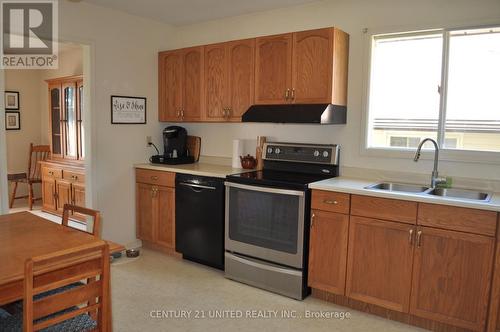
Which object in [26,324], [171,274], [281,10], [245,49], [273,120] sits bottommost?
[171,274]

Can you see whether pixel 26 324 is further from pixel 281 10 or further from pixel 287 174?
pixel 281 10

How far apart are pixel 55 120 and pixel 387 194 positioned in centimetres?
501

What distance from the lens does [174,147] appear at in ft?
14.1

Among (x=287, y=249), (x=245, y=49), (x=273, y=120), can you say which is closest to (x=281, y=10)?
(x=245, y=49)

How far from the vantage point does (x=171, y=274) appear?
3488mm

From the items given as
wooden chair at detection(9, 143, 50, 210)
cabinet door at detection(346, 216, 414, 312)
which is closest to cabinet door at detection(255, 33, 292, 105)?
cabinet door at detection(346, 216, 414, 312)

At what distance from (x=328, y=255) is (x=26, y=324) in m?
2.04

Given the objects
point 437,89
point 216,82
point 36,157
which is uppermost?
point 216,82

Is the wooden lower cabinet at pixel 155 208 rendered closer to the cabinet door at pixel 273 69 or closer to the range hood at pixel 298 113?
the range hood at pixel 298 113

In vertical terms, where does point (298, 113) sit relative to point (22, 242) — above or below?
above

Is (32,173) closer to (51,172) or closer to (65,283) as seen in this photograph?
(51,172)

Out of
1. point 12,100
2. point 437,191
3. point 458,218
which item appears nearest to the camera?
point 458,218

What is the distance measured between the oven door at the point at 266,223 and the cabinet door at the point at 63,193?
2836mm

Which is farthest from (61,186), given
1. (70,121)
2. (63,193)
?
(70,121)
